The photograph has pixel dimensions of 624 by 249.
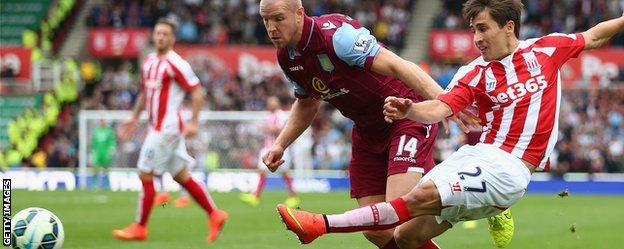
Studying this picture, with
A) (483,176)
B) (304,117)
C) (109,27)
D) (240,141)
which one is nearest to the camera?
(483,176)

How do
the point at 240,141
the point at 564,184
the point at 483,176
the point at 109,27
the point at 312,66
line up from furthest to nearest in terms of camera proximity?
the point at 109,27
the point at 240,141
the point at 564,184
the point at 312,66
the point at 483,176

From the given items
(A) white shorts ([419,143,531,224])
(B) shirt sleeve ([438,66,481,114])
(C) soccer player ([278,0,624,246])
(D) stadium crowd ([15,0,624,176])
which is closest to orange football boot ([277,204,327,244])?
(C) soccer player ([278,0,624,246])

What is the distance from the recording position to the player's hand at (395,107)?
6133 mm

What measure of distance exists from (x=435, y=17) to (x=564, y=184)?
10112mm

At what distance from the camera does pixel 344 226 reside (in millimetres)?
6434

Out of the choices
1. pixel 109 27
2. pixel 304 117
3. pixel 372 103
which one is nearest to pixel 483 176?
pixel 372 103

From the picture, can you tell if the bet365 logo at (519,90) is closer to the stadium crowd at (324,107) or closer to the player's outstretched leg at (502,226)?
→ the player's outstretched leg at (502,226)

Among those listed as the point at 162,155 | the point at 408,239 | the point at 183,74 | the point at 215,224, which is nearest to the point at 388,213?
the point at 408,239

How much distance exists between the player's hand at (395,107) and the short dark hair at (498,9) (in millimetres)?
924

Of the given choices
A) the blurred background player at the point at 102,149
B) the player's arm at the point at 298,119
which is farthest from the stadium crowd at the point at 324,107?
the player's arm at the point at 298,119

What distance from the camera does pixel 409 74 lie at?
688cm

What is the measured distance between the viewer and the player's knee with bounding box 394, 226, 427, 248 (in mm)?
7078

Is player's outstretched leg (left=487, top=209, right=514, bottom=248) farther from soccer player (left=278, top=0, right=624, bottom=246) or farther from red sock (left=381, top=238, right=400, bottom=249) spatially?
red sock (left=381, top=238, right=400, bottom=249)

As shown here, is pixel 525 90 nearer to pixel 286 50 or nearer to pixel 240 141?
pixel 286 50
